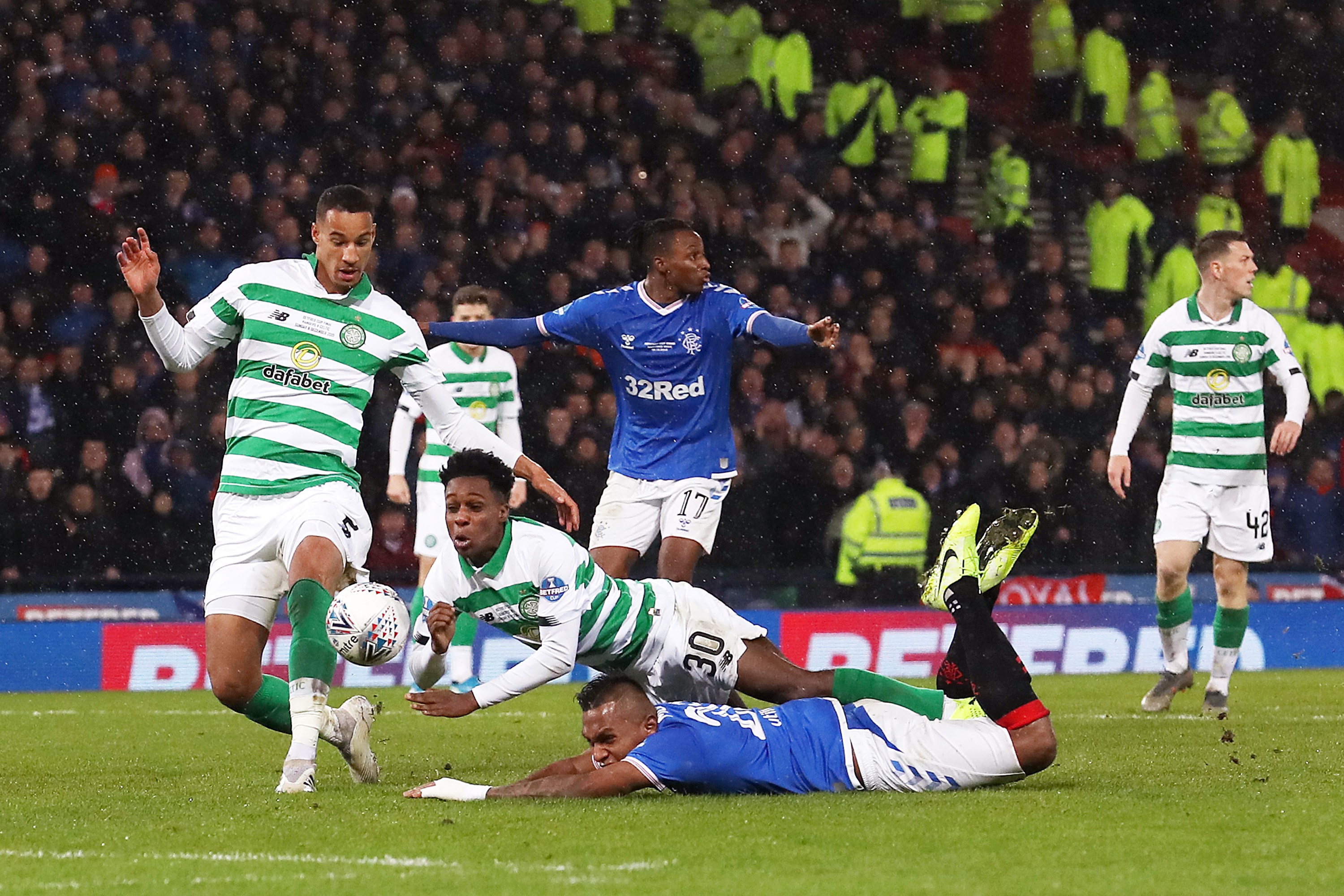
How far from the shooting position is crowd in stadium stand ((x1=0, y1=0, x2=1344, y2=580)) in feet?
43.0

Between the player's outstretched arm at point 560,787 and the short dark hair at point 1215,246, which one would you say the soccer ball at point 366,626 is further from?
the short dark hair at point 1215,246

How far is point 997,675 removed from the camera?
605 centimetres

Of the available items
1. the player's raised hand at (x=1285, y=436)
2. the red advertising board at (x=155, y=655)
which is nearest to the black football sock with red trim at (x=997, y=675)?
the player's raised hand at (x=1285, y=436)

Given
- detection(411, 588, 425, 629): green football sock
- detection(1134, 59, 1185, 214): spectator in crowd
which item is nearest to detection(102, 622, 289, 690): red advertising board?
detection(411, 588, 425, 629): green football sock

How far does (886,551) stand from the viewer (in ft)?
45.3

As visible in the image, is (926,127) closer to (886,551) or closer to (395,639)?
(886,551)

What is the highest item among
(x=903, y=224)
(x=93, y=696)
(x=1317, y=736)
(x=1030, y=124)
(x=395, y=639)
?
(x=1030, y=124)

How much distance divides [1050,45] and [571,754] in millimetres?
12509

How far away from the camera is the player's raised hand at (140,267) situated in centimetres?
628

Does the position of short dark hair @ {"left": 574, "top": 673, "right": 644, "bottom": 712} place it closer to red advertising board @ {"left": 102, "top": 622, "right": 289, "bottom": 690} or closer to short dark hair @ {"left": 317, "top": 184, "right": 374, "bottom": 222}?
short dark hair @ {"left": 317, "top": 184, "right": 374, "bottom": 222}

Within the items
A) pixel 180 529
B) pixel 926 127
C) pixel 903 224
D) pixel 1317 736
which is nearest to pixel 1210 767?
pixel 1317 736

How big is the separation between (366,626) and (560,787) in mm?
842

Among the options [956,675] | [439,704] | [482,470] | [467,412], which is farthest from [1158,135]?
[439,704]

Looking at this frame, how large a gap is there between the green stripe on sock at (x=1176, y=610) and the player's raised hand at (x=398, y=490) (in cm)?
451
